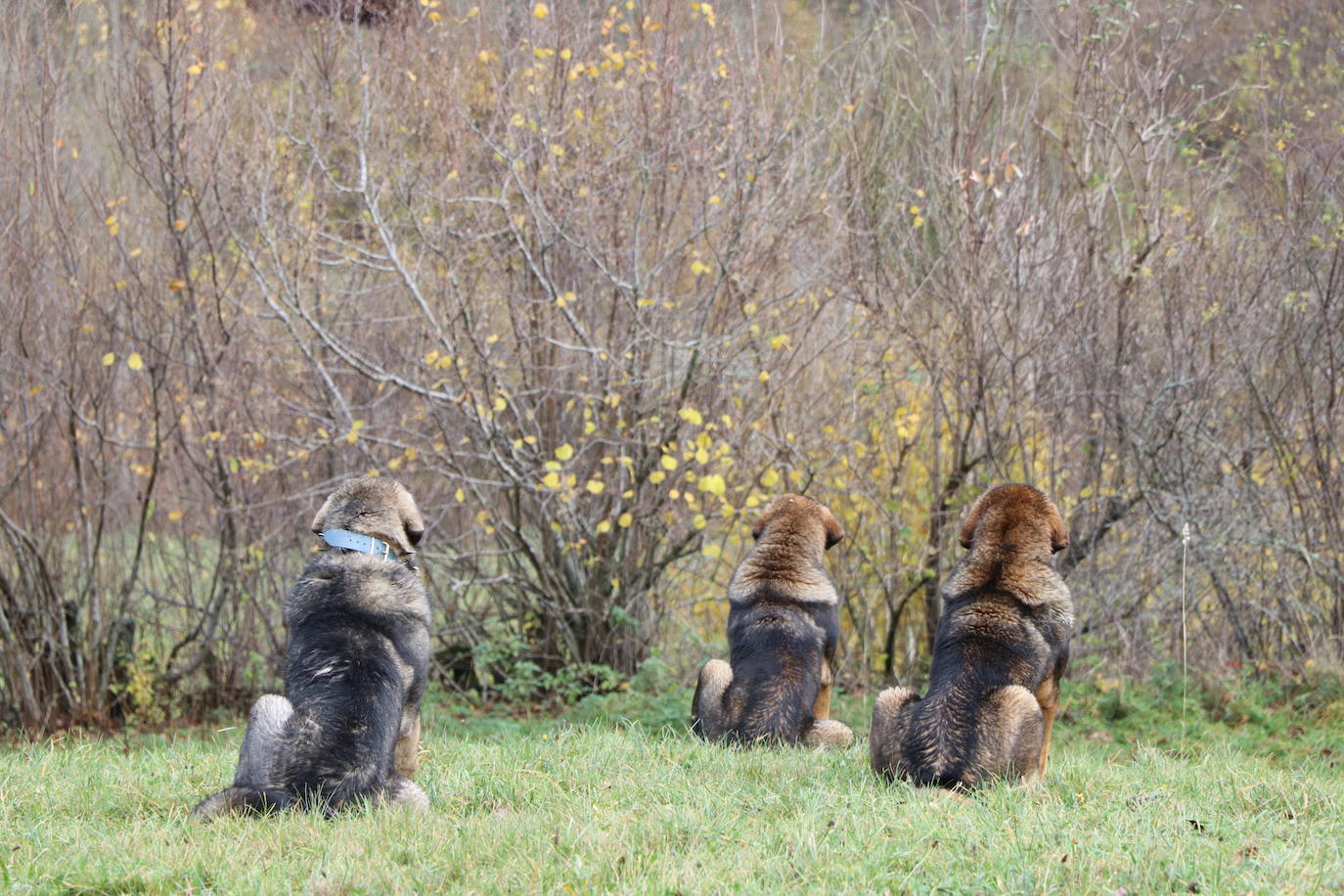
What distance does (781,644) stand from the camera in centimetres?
728

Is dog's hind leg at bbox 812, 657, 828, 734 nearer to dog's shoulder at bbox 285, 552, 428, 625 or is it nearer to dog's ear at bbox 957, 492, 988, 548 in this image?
dog's ear at bbox 957, 492, 988, 548

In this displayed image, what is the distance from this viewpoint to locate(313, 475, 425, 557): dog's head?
564 cm

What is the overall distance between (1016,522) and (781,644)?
5.59 ft

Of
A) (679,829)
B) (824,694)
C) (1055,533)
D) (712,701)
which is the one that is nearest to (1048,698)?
(1055,533)

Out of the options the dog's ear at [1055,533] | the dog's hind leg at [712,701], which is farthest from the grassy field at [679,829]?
the dog's ear at [1055,533]

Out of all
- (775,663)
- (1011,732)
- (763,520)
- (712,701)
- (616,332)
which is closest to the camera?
(1011,732)

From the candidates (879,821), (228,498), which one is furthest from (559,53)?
(879,821)

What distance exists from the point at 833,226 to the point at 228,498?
17.8 ft

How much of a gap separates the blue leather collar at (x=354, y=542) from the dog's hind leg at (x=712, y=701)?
2544 millimetres

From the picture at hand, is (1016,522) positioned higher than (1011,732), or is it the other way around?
(1016,522)

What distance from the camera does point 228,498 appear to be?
408 inches

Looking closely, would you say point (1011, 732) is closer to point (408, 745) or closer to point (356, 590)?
point (408, 745)

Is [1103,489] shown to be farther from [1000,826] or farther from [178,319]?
[178,319]

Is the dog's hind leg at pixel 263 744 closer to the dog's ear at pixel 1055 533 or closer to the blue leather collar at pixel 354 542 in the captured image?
the blue leather collar at pixel 354 542
